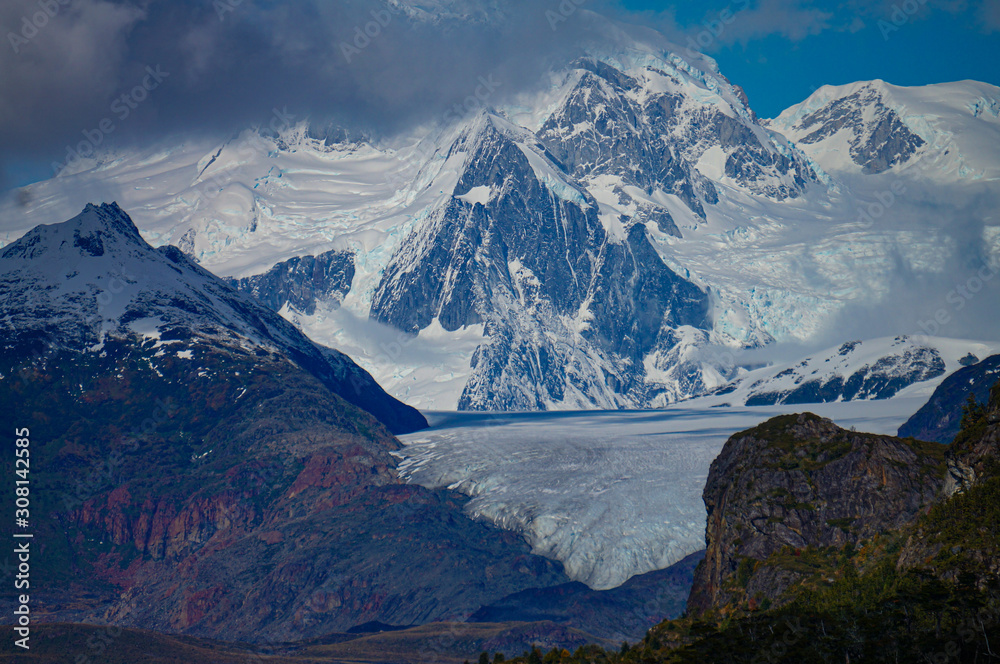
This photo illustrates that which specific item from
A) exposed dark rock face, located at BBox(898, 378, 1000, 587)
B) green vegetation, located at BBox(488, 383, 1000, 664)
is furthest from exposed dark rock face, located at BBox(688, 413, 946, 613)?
exposed dark rock face, located at BBox(898, 378, 1000, 587)

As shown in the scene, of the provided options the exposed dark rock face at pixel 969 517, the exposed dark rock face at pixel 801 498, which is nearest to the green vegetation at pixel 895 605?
the exposed dark rock face at pixel 969 517

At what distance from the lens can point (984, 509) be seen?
9869 centimetres

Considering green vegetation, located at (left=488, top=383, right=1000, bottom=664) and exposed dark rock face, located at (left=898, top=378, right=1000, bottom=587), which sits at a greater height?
exposed dark rock face, located at (left=898, top=378, right=1000, bottom=587)

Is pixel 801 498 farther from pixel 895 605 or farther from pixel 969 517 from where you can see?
pixel 895 605

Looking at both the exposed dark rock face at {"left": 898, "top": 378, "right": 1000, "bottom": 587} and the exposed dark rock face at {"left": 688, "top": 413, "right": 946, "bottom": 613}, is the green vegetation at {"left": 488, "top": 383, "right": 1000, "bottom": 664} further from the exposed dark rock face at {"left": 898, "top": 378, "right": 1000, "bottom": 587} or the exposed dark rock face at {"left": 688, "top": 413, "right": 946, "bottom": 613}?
the exposed dark rock face at {"left": 688, "top": 413, "right": 946, "bottom": 613}

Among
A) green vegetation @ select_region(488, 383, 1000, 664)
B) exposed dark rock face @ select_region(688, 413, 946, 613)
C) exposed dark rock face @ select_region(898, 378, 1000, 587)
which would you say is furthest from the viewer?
exposed dark rock face @ select_region(688, 413, 946, 613)

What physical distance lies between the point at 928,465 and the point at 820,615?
4237 centimetres

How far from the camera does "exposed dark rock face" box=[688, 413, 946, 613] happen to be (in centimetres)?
13175

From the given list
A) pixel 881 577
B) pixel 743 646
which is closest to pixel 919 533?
pixel 881 577

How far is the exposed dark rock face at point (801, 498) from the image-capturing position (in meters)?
132

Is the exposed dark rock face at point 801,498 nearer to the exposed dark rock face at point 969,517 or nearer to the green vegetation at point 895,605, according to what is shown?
the green vegetation at point 895,605

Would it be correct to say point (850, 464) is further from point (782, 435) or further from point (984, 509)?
point (984, 509)

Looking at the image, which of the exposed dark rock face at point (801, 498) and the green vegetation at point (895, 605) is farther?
the exposed dark rock face at point (801, 498)

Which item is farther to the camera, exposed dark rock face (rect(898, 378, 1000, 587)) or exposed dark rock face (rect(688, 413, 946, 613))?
exposed dark rock face (rect(688, 413, 946, 613))
